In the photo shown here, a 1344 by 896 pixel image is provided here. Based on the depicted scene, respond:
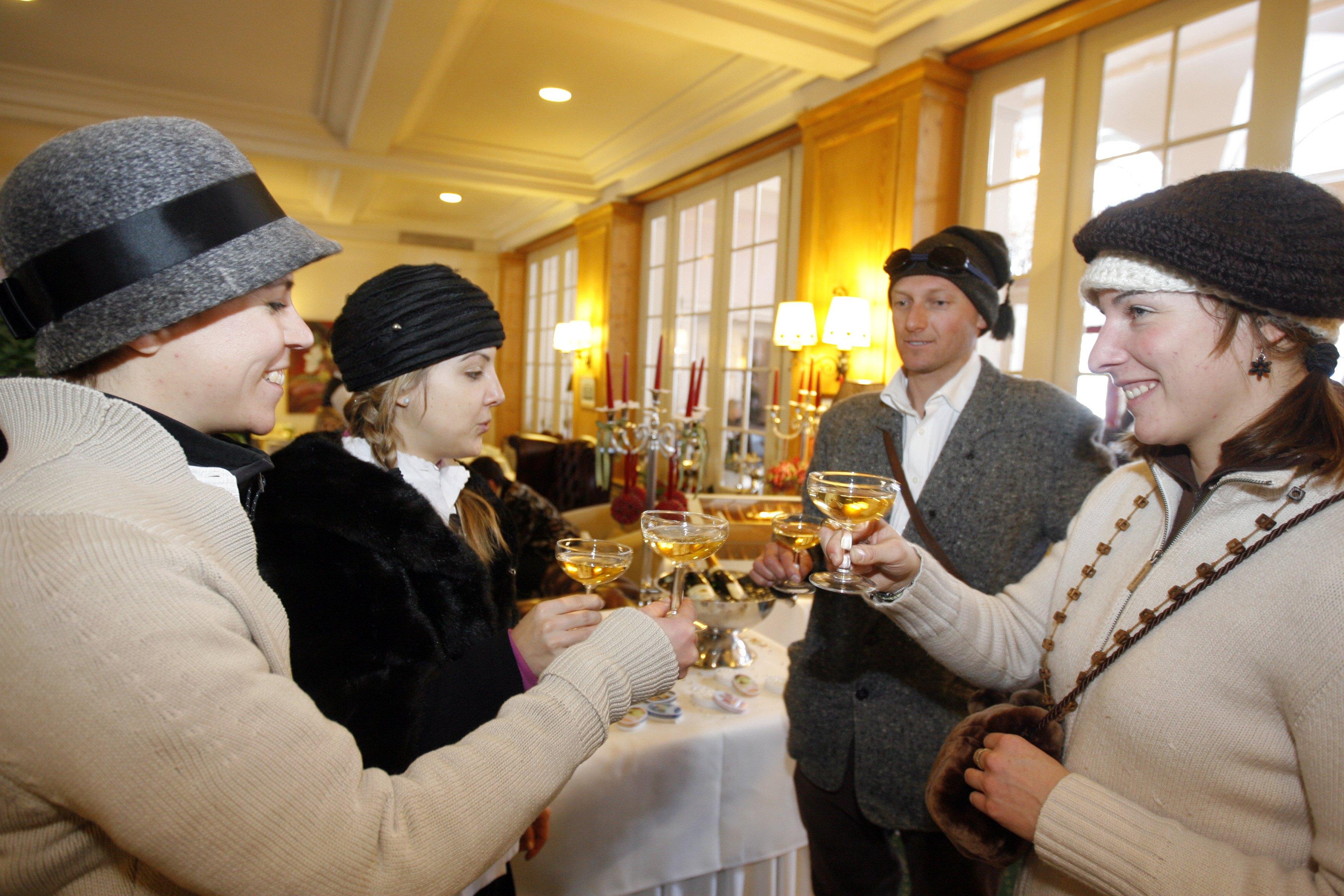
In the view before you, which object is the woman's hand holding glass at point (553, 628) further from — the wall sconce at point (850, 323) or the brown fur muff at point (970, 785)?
the wall sconce at point (850, 323)

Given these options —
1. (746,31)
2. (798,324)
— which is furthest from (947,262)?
(798,324)

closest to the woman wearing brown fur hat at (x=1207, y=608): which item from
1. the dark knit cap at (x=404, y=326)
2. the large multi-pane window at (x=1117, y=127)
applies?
the dark knit cap at (x=404, y=326)

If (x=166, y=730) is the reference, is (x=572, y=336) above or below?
above

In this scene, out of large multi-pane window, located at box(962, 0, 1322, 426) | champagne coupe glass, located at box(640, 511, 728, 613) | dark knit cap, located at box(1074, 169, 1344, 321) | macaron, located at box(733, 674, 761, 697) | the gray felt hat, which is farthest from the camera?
large multi-pane window, located at box(962, 0, 1322, 426)

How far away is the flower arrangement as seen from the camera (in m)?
3.81

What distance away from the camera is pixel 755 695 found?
2.00 meters

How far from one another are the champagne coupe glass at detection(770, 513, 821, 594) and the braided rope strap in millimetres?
Answer: 440

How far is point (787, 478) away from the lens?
3812 mm

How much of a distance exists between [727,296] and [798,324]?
188 cm

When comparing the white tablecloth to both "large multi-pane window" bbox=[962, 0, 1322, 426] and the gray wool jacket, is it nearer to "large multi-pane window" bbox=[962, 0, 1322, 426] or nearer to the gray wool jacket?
the gray wool jacket

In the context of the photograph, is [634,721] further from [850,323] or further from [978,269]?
[850,323]

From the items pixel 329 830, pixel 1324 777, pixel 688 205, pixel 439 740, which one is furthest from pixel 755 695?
pixel 688 205

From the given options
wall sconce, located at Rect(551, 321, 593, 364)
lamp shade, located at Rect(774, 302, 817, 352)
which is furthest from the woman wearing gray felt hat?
wall sconce, located at Rect(551, 321, 593, 364)

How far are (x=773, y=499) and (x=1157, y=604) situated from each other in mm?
2221
